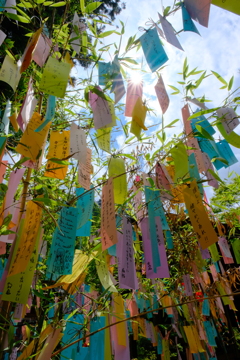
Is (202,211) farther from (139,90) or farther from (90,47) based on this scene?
(90,47)

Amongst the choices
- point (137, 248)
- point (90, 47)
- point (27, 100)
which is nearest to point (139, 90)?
point (90, 47)

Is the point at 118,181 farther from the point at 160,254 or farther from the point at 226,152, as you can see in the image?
the point at 226,152

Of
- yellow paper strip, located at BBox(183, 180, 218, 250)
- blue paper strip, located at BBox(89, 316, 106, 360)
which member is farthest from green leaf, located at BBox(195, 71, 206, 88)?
blue paper strip, located at BBox(89, 316, 106, 360)

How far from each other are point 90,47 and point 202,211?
921 mm

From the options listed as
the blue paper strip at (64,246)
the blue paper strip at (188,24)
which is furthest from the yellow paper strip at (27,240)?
the blue paper strip at (188,24)

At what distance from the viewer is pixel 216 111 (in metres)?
1.20

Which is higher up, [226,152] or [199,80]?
[199,80]

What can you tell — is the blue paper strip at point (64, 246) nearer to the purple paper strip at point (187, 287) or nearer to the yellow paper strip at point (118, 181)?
the yellow paper strip at point (118, 181)

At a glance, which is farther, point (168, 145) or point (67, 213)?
point (168, 145)

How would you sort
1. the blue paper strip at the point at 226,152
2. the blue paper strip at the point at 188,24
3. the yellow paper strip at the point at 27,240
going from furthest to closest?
the blue paper strip at the point at 226,152 → the blue paper strip at the point at 188,24 → the yellow paper strip at the point at 27,240

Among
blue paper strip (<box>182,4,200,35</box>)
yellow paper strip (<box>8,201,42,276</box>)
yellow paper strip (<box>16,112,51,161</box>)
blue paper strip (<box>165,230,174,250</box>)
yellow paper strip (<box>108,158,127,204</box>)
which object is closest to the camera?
yellow paper strip (<box>8,201,42,276</box>)

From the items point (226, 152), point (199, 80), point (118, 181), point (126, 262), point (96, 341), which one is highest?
point (199, 80)

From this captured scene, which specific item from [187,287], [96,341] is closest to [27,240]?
[96,341]

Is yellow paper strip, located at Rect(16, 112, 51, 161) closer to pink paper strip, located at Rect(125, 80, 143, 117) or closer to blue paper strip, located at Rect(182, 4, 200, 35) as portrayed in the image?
pink paper strip, located at Rect(125, 80, 143, 117)
